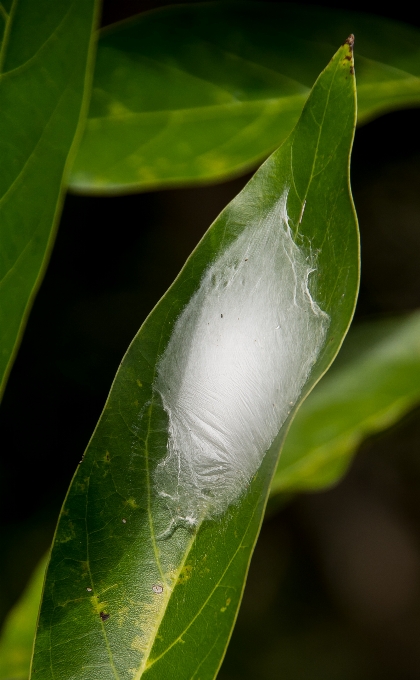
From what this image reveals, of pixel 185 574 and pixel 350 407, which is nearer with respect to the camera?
pixel 185 574

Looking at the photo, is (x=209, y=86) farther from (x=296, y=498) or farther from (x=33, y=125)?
(x=296, y=498)

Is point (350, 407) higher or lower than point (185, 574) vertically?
higher

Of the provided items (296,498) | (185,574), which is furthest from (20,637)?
(296,498)

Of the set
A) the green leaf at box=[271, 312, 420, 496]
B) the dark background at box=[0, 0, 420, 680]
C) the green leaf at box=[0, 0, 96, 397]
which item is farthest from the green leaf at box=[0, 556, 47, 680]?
the dark background at box=[0, 0, 420, 680]

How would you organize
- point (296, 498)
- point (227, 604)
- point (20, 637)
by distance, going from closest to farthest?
point (227, 604) → point (20, 637) → point (296, 498)

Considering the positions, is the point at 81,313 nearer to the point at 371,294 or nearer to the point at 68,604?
the point at 371,294

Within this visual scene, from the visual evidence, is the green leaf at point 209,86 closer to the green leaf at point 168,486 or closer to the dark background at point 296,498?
the green leaf at point 168,486
